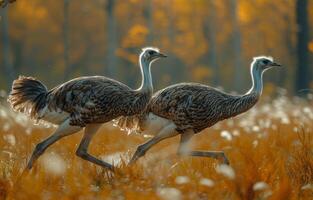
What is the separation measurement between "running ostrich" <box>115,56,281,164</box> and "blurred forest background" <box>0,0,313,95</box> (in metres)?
25.2

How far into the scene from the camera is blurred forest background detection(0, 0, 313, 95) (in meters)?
39.2

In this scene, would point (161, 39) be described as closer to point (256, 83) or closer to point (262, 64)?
point (262, 64)

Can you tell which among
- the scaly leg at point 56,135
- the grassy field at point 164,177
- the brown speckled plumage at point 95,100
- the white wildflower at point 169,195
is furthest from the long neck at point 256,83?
the white wildflower at point 169,195

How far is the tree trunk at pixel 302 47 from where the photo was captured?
87.1 ft

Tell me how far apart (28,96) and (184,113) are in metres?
1.71

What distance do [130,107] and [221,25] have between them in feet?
131

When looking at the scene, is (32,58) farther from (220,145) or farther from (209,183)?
(209,183)

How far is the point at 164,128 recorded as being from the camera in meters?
8.95

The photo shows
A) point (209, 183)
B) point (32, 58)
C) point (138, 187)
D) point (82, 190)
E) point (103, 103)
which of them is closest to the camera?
point (209, 183)

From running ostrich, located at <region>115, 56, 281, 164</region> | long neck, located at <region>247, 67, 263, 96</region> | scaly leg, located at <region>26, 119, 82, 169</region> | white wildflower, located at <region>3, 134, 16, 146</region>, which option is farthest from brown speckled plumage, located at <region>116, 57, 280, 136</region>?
white wildflower, located at <region>3, 134, 16, 146</region>

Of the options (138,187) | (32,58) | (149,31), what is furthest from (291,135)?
(32,58)

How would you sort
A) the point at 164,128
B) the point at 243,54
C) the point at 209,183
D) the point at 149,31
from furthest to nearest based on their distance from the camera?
the point at 243,54, the point at 149,31, the point at 164,128, the point at 209,183

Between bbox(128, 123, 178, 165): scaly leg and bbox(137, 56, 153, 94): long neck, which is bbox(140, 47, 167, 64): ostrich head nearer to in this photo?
bbox(137, 56, 153, 94): long neck

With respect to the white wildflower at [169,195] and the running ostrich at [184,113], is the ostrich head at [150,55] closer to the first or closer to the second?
the running ostrich at [184,113]
